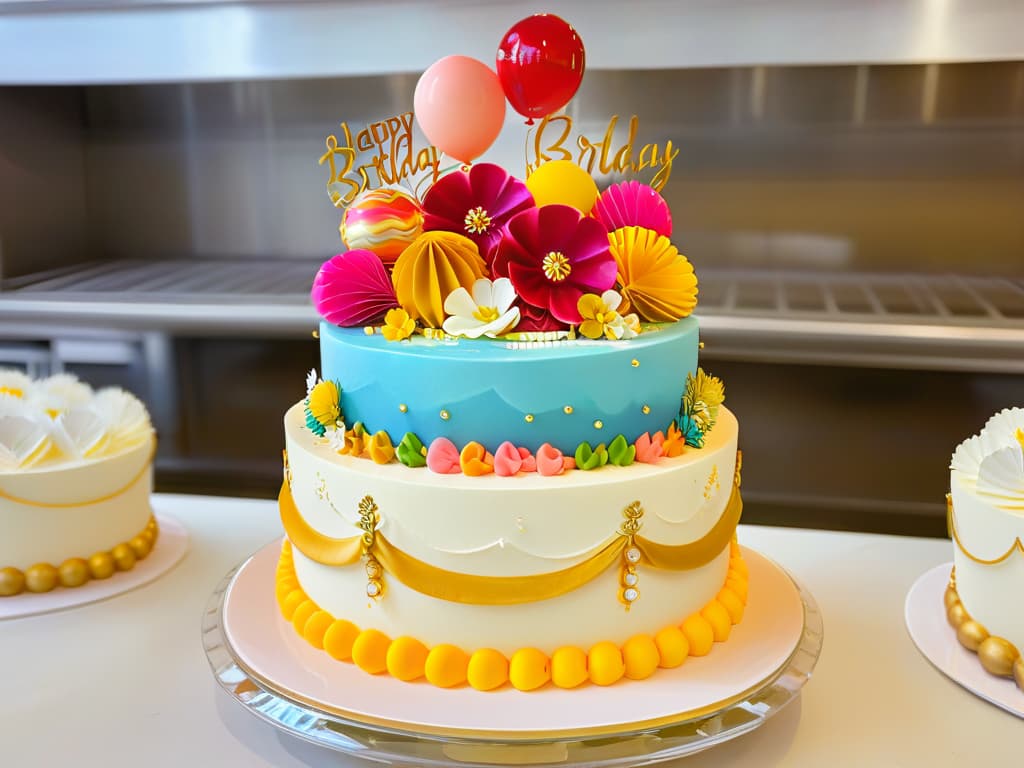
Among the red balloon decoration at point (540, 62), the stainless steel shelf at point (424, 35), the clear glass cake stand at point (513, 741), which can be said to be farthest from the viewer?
the stainless steel shelf at point (424, 35)

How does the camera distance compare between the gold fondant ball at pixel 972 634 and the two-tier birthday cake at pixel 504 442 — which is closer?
the two-tier birthday cake at pixel 504 442

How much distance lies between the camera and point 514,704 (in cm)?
79

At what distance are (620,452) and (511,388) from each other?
0.39 ft

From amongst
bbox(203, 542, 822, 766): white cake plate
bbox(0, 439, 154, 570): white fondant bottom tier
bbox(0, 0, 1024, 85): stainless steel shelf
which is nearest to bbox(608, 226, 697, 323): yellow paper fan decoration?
bbox(203, 542, 822, 766): white cake plate

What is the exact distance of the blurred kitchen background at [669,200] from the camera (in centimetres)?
159

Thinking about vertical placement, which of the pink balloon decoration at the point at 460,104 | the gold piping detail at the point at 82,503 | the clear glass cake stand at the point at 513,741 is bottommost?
the clear glass cake stand at the point at 513,741

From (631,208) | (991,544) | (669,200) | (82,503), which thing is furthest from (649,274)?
(669,200)

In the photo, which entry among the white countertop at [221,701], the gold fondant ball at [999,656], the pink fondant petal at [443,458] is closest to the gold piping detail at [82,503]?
the white countertop at [221,701]

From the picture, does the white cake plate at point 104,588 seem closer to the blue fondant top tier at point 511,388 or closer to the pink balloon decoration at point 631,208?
the blue fondant top tier at point 511,388

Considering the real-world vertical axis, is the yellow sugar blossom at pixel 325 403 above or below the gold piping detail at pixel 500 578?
above

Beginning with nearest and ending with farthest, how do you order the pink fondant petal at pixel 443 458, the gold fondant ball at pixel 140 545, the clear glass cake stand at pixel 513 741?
the clear glass cake stand at pixel 513 741 → the pink fondant petal at pixel 443 458 → the gold fondant ball at pixel 140 545

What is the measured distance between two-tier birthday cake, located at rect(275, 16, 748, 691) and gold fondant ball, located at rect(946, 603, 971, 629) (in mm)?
230

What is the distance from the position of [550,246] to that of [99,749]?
1.95 feet

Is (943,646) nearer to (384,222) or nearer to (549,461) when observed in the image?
(549,461)
